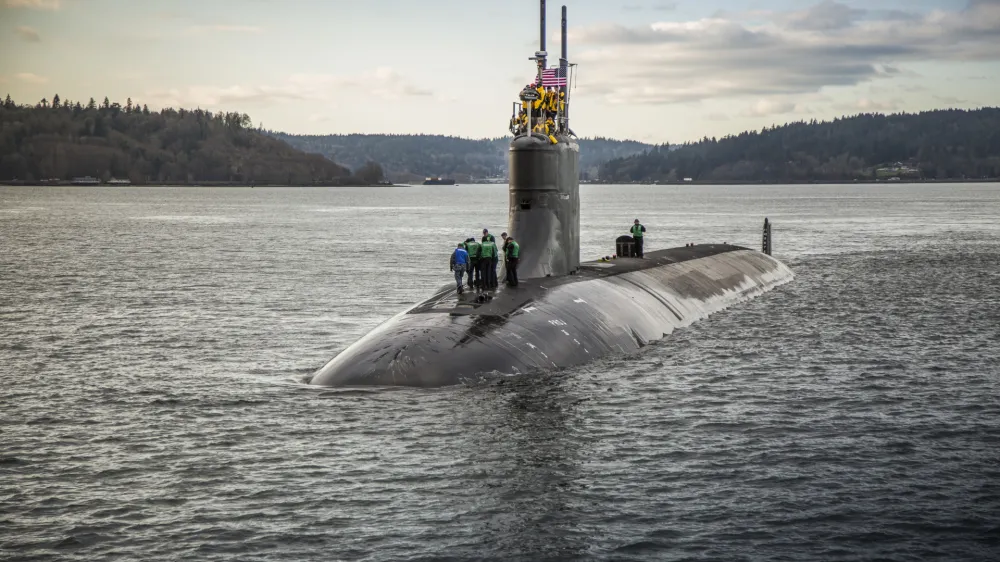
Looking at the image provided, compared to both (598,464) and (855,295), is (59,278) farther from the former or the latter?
(598,464)

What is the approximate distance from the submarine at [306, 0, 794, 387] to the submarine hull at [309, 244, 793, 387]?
0.10 feet

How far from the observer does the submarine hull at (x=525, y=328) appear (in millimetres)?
23656

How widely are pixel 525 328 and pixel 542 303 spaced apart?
6.48ft

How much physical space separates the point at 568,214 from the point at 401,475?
14.7 m

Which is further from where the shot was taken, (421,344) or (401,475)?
Answer: (421,344)

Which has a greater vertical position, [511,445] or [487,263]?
[487,263]

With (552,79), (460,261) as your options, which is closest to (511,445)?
(460,261)

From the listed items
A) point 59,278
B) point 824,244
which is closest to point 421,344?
point 59,278

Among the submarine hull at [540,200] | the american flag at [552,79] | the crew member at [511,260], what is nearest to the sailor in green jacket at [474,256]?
the crew member at [511,260]

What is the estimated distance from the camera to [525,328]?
84.4ft

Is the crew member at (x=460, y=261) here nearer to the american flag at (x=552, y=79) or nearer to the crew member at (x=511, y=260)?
the crew member at (x=511, y=260)

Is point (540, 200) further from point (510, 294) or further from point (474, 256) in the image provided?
point (510, 294)

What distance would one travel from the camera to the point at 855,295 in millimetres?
45594

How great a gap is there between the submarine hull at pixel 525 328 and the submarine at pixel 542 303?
1.2 inches
